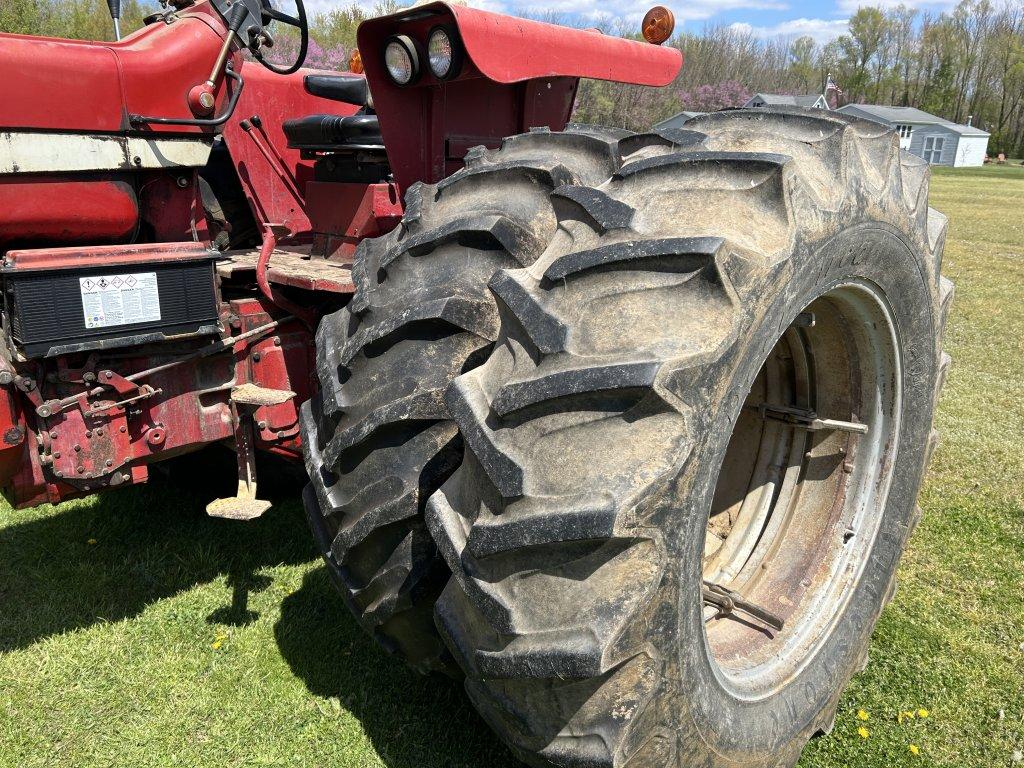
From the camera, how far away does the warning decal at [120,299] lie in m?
2.04

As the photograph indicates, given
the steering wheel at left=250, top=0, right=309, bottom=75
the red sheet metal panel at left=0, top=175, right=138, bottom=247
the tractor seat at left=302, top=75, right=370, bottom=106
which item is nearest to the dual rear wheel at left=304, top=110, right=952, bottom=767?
the red sheet metal panel at left=0, top=175, right=138, bottom=247

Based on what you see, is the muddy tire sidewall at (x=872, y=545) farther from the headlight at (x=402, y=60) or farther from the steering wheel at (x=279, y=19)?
the steering wheel at (x=279, y=19)

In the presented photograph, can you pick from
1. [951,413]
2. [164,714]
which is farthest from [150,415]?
[951,413]

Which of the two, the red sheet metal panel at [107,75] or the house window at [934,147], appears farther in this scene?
the house window at [934,147]

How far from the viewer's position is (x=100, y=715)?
7.73ft

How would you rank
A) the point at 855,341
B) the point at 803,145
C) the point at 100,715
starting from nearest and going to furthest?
the point at 803,145 → the point at 855,341 → the point at 100,715

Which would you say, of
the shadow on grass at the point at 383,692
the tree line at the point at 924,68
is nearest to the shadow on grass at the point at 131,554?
the shadow on grass at the point at 383,692

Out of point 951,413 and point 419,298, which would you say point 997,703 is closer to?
point 419,298

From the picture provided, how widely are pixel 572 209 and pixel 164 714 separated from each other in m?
1.85

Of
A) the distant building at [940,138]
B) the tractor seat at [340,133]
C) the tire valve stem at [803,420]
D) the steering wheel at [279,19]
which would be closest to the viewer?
the tire valve stem at [803,420]

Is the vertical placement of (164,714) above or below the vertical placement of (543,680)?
below

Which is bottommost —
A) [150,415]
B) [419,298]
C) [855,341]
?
[150,415]

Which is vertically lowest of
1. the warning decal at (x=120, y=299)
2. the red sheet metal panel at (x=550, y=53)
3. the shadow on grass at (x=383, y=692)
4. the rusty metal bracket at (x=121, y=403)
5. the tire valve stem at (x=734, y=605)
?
the shadow on grass at (x=383, y=692)

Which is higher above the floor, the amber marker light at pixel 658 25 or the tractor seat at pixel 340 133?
the amber marker light at pixel 658 25
